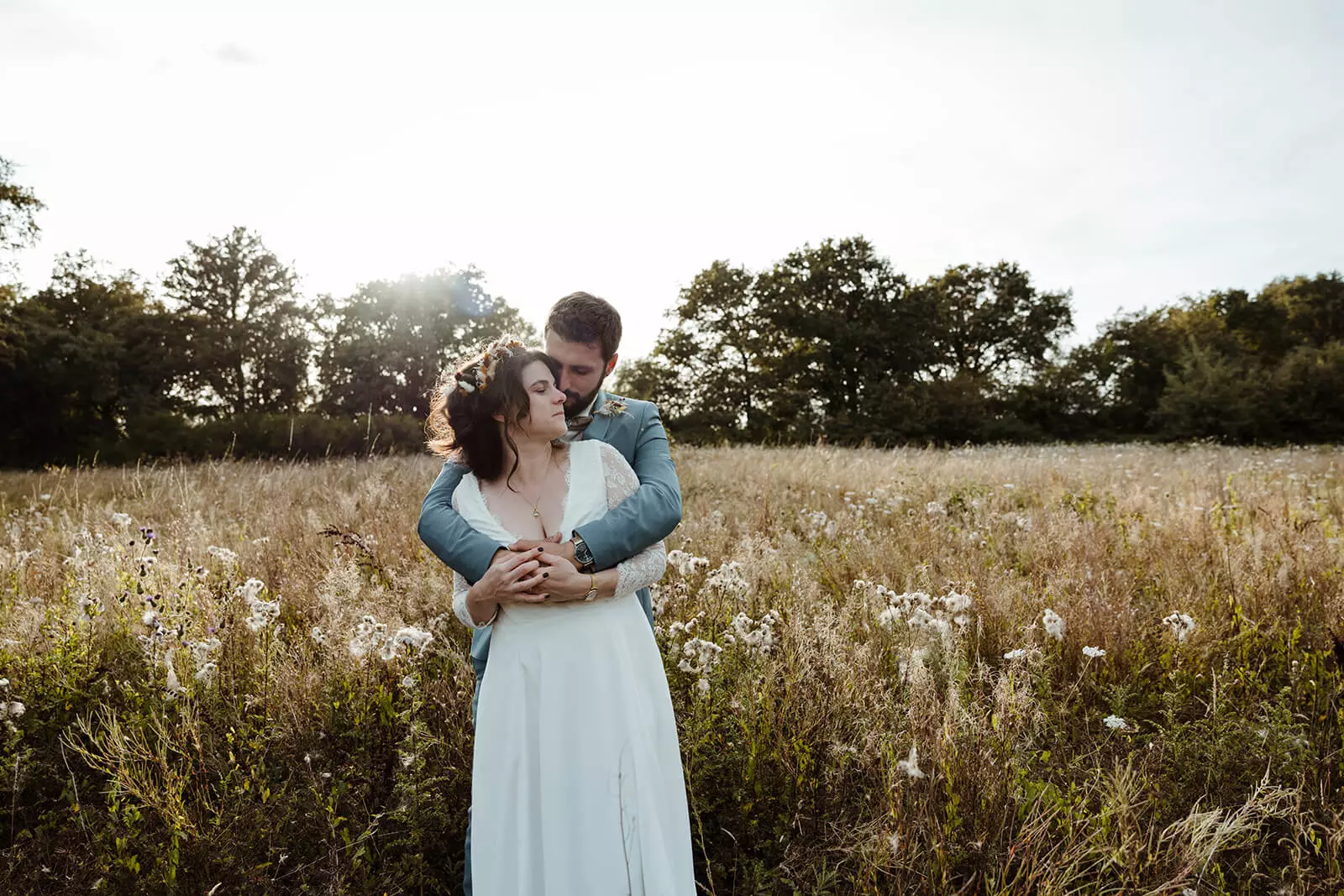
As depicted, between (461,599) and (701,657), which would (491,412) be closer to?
(461,599)

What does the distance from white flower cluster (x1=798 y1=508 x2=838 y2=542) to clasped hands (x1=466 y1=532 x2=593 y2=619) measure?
4226mm

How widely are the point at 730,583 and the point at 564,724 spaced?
2.12 m

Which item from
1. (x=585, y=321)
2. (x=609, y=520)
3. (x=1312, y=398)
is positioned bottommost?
(x=609, y=520)

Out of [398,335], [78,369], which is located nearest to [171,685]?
[398,335]

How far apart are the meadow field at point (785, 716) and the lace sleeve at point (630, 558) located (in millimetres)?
900

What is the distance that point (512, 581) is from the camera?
6.75 feet

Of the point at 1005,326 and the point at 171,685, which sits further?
the point at 1005,326

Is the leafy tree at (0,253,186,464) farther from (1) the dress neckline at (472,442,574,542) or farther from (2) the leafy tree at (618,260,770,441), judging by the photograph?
(1) the dress neckline at (472,442,574,542)

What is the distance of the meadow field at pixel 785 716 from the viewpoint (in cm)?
253

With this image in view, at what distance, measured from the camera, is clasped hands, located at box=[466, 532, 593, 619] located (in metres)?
2.06

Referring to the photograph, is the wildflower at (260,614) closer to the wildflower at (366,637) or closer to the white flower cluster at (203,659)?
the white flower cluster at (203,659)

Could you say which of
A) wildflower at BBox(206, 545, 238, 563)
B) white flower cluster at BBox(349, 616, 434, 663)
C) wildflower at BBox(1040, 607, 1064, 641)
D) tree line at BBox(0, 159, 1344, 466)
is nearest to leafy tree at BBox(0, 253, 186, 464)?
tree line at BBox(0, 159, 1344, 466)

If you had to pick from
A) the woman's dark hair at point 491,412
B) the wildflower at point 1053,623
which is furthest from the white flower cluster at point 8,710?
the wildflower at point 1053,623

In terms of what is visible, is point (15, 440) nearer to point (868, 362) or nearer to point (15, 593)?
point (15, 593)
